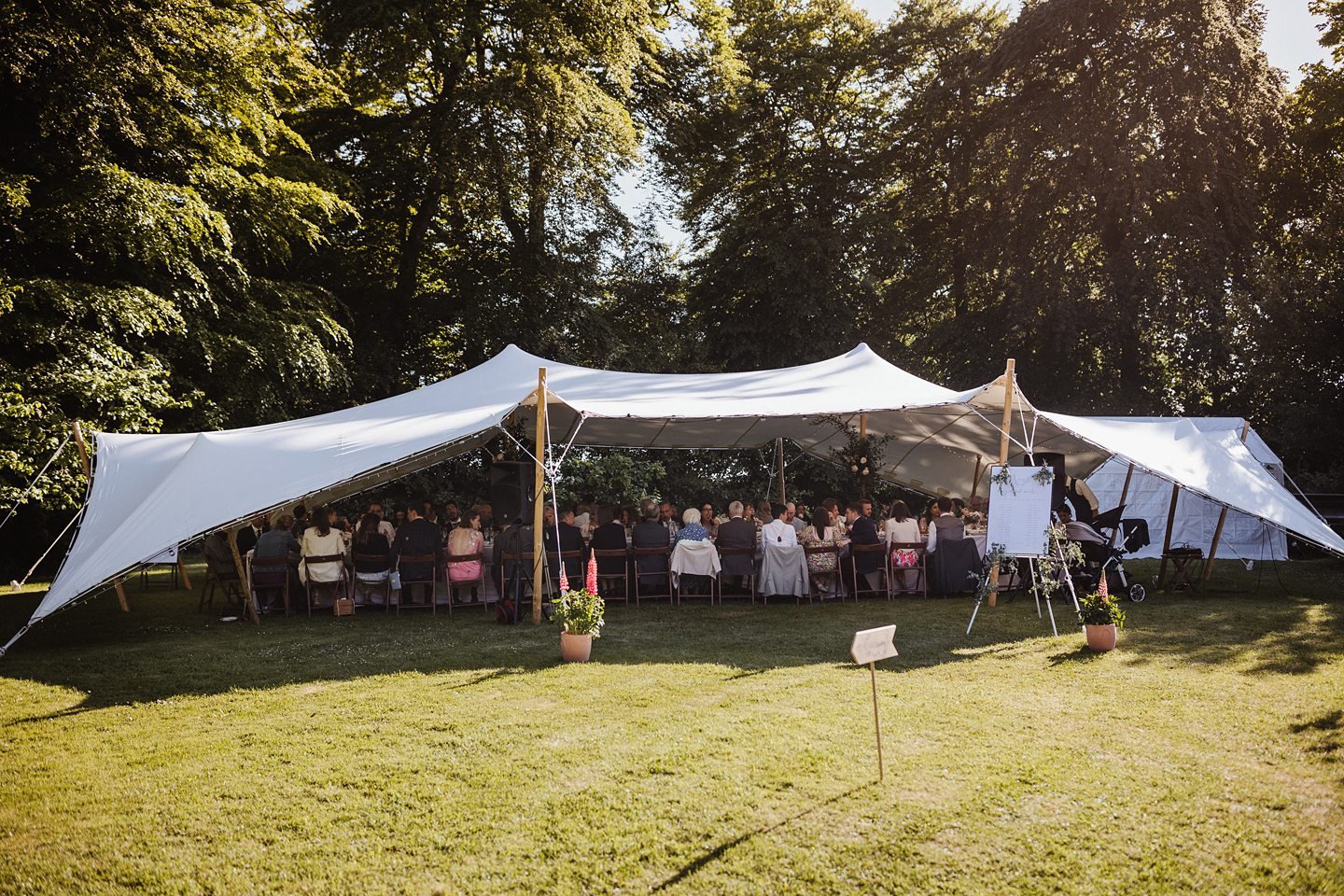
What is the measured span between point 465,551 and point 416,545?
21.8 inches

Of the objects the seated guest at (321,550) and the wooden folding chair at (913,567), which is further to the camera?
the wooden folding chair at (913,567)

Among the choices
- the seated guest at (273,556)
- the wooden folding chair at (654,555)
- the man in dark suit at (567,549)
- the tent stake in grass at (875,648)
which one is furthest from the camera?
the wooden folding chair at (654,555)

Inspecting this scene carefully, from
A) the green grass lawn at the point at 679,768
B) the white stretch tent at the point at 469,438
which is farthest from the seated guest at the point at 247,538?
the green grass lawn at the point at 679,768

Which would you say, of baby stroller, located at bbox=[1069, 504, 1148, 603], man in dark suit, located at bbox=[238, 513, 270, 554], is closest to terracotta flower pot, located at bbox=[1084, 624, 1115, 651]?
baby stroller, located at bbox=[1069, 504, 1148, 603]

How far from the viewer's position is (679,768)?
15.0 ft

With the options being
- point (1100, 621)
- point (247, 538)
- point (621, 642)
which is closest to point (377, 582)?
point (247, 538)

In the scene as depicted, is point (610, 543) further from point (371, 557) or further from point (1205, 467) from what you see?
point (1205, 467)

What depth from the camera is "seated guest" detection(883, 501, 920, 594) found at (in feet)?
37.0

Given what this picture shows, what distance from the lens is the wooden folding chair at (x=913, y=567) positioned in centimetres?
1106

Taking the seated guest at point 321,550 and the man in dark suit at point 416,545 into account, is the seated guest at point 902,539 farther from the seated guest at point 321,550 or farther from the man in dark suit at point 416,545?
the seated guest at point 321,550

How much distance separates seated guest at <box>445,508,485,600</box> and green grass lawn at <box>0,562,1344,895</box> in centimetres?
257

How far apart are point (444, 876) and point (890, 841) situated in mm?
1738

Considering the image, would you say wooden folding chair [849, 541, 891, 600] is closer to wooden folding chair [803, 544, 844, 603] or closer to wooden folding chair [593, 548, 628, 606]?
wooden folding chair [803, 544, 844, 603]

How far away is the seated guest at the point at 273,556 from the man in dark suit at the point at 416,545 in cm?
116
